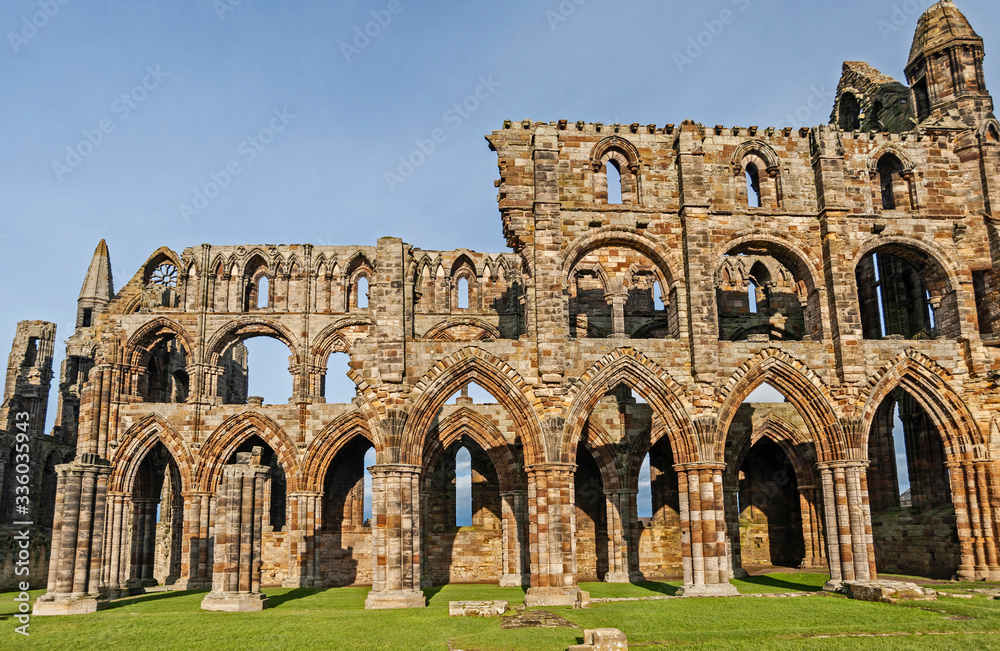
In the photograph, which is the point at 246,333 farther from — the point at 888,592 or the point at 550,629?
the point at 888,592

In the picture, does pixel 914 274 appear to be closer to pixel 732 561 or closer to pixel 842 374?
pixel 842 374

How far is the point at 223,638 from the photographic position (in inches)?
633

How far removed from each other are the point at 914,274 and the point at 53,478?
3729 cm

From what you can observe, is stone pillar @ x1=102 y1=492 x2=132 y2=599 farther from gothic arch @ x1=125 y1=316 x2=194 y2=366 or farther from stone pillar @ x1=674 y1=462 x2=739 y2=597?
stone pillar @ x1=674 y1=462 x2=739 y2=597

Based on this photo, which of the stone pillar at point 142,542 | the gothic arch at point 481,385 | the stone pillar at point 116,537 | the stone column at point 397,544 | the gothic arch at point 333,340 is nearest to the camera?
the stone column at point 397,544

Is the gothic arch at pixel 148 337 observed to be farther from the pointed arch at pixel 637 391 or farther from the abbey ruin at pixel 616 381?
the pointed arch at pixel 637 391

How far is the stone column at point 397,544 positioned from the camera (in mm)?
21141

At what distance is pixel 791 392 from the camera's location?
76.9 feet

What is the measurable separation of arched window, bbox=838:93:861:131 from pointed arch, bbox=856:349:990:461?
14.0 metres

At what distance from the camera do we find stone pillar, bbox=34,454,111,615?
20594 millimetres

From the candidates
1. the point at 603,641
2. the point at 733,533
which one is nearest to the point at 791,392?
the point at 733,533

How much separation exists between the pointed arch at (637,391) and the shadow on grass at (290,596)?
349 inches

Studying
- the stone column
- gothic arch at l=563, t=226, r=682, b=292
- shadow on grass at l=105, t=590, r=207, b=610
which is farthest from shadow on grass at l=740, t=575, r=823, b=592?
shadow on grass at l=105, t=590, r=207, b=610

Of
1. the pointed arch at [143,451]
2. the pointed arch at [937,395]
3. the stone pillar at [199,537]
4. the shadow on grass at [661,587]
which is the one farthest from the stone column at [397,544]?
the pointed arch at [937,395]
